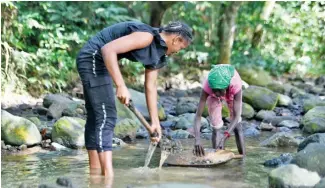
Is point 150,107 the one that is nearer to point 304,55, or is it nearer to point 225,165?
point 225,165

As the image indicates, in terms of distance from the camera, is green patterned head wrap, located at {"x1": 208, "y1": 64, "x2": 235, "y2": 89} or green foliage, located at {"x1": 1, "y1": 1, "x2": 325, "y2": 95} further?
green foliage, located at {"x1": 1, "y1": 1, "x2": 325, "y2": 95}

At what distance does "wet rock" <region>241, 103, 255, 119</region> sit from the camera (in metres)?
8.89

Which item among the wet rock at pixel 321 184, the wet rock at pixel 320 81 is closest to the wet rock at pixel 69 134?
the wet rock at pixel 321 184

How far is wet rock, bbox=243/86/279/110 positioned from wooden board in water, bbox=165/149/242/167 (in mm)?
4343

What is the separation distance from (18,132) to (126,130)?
1435mm

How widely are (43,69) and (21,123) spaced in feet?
11.7

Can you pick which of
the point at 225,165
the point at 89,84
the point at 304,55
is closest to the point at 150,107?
the point at 89,84

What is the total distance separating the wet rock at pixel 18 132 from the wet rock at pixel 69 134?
21cm

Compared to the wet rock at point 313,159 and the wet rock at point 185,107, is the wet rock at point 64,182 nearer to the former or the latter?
the wet rock at point 313,159

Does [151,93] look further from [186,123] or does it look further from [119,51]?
[186,123]

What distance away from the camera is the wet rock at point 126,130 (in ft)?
22.7

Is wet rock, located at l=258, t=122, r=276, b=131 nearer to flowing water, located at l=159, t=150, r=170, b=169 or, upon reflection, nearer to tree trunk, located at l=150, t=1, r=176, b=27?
flowing water, located at l=159, t=150, r=170, b=169

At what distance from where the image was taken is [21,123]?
20.1 ft

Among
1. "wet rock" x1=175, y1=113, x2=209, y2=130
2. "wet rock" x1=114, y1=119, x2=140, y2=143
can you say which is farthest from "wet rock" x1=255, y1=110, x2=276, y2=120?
"wet rock" x1=114, y1=119, x2=140, y2=143
